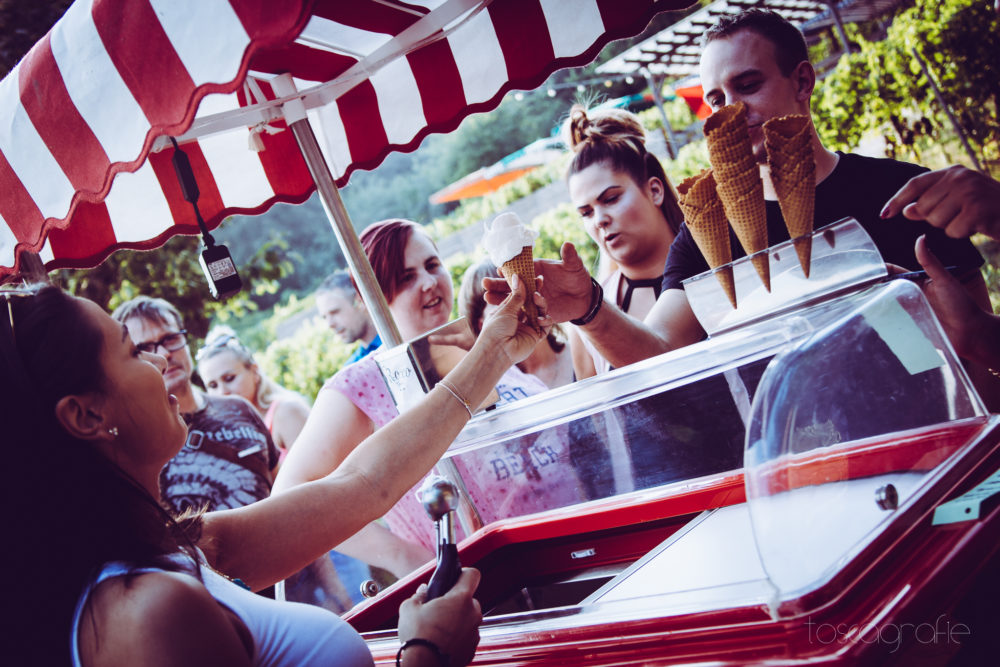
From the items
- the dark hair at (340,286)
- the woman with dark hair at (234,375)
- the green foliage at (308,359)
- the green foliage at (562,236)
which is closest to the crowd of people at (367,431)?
the woman with dark hair at (234,375)

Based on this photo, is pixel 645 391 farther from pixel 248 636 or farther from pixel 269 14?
pixel 269 14

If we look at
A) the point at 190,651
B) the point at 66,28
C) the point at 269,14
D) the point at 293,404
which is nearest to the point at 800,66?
the point at 269,14

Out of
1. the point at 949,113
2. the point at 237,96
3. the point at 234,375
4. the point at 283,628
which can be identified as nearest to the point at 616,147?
the point at 237,96

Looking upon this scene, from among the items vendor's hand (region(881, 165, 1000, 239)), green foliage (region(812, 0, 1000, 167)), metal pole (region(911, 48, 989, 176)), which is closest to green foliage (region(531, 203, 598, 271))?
green foliage (region(812, 0, 1000, 167))

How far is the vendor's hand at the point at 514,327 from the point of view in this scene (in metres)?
1.89

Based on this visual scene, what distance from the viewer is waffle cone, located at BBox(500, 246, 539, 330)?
1921 millimetres

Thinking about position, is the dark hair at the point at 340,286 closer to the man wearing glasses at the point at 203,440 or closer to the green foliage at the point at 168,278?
the man wearing glasses at the point at 203,440

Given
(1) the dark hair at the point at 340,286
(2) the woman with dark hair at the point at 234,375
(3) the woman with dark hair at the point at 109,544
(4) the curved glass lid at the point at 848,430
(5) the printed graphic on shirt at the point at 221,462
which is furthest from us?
(1) the dark hair at the point at 340,286

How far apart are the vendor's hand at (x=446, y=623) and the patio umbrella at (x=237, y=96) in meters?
1.06

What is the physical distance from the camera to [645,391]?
1.70 metres

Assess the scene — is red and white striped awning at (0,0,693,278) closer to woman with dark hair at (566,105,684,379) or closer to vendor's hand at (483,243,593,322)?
woman with dark hair at (566,105,684,379)

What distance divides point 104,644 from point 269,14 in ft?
3.62

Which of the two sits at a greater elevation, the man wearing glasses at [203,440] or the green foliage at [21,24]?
the green foliage at [21,24]

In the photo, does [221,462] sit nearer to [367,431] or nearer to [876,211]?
[367,431]
